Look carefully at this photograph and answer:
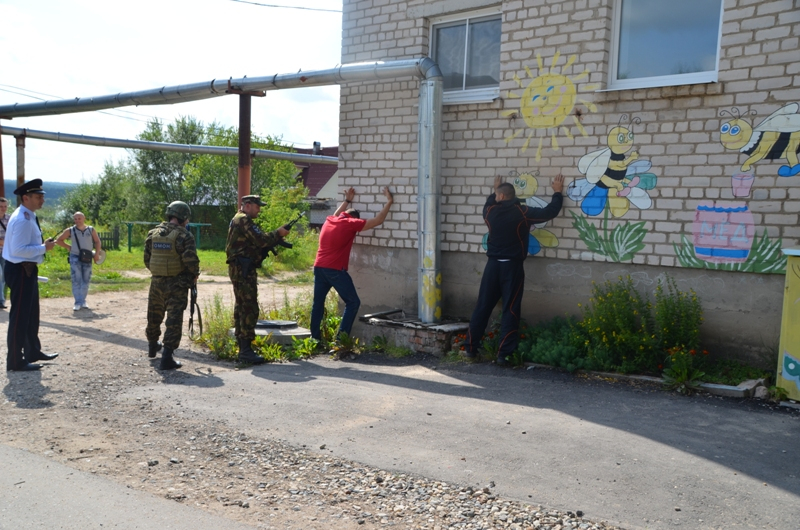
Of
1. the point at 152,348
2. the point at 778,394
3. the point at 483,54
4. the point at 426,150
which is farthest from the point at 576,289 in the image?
the point at 152,348

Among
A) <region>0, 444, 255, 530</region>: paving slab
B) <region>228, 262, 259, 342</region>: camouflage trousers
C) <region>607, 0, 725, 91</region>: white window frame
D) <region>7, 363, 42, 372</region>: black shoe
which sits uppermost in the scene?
<region>607, 0, 725, 91</region>: white window frame

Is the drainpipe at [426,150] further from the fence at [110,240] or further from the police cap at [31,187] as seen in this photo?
the fence at [110,240]

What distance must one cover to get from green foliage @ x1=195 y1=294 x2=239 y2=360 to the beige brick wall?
220 cm

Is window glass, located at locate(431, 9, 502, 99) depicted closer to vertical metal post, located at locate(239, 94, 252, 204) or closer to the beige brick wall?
the beige brick wall

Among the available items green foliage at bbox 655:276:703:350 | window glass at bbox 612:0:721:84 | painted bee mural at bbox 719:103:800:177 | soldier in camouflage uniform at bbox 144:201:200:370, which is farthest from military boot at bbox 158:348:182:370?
painted bee mural at bbox 719:103:800:177

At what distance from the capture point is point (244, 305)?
7590 mm

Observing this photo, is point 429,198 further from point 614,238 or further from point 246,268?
point 246,268

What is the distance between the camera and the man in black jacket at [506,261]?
706 cm

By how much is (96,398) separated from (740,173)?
627 centimetres

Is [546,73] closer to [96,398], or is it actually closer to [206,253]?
[96,398]

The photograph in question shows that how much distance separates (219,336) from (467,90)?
14.3 ft

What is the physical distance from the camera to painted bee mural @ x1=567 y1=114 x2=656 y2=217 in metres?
6.76

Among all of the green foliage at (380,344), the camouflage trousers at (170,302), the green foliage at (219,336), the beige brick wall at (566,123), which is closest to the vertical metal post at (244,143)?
the beige brick wall at (566,123)

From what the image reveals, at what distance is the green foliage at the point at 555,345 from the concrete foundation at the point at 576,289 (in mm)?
221
